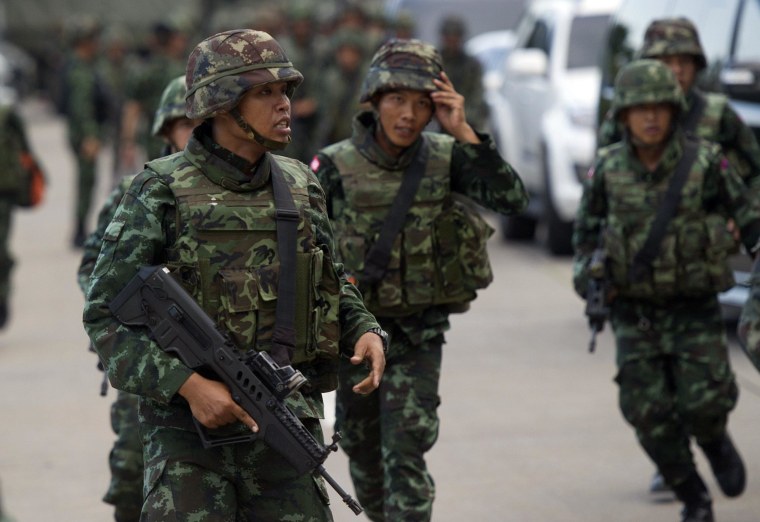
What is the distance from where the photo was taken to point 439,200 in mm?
6207

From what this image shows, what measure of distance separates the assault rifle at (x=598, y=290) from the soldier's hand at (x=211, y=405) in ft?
8.66

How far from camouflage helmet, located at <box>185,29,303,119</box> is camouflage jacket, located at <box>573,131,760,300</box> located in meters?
2.43

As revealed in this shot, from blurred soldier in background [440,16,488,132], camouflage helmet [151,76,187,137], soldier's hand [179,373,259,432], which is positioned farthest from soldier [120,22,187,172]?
soldier's hand [179,373,259,432]

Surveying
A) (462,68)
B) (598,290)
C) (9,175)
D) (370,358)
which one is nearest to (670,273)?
(598,290)

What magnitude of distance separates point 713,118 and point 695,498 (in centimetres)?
184

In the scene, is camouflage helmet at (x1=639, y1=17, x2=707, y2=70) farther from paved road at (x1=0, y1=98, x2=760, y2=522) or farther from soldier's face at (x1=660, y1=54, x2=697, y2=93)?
paved road at (x1=0, y1=98, x2=760, y2=522)

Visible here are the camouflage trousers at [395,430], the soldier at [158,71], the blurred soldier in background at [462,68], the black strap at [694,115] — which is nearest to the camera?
the camouflage trousers at [395,430]

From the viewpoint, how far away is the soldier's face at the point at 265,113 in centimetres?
466

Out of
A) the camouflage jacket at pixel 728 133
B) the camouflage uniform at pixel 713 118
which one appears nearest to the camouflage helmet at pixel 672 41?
the camouflage uniform at pixel 713 118

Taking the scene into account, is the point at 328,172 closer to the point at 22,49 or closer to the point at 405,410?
the point at 405,410

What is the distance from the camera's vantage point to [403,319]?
6.20 m

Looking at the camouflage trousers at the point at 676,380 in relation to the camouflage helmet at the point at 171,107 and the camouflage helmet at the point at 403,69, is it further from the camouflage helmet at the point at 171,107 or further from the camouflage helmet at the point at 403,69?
the camouflage helmet at the point at 171,107

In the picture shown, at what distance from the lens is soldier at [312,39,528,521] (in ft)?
20.0

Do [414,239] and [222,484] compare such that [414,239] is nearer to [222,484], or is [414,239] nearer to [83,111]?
[222,484]
